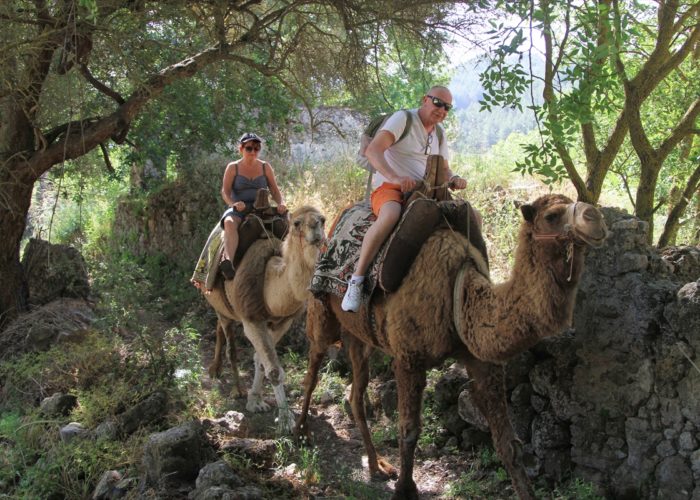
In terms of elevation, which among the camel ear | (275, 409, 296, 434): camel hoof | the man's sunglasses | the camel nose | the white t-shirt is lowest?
(275, 409, 296, 434): camel hoof

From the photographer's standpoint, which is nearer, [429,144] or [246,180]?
[429,144]

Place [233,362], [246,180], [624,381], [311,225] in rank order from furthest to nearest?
[233,362] → [246,180] → [311,225] → [624,381]

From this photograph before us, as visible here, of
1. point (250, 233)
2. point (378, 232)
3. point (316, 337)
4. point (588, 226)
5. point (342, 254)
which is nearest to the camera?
point (588, 226)

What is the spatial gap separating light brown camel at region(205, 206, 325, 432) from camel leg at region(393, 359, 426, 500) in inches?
65.0

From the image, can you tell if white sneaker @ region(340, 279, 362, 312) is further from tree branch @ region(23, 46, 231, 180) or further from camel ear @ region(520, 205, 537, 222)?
tree branch @ region(23, 46, 231, 180)

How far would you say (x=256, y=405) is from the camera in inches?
286

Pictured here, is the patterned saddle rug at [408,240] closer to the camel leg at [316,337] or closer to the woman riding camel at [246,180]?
the camel leg at [316,337]

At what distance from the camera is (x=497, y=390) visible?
4711 millimetres

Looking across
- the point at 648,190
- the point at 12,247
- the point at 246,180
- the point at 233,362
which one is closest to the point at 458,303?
the point at 648,190

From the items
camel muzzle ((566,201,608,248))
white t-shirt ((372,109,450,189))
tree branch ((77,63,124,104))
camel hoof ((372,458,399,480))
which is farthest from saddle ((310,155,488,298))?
tree branch ((77,63,124,104))

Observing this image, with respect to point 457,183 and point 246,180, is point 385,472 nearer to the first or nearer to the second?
point 457,183

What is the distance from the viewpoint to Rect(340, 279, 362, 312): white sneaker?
5.07 m

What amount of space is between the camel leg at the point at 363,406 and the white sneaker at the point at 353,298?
3.99ft

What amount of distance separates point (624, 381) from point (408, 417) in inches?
59.5
